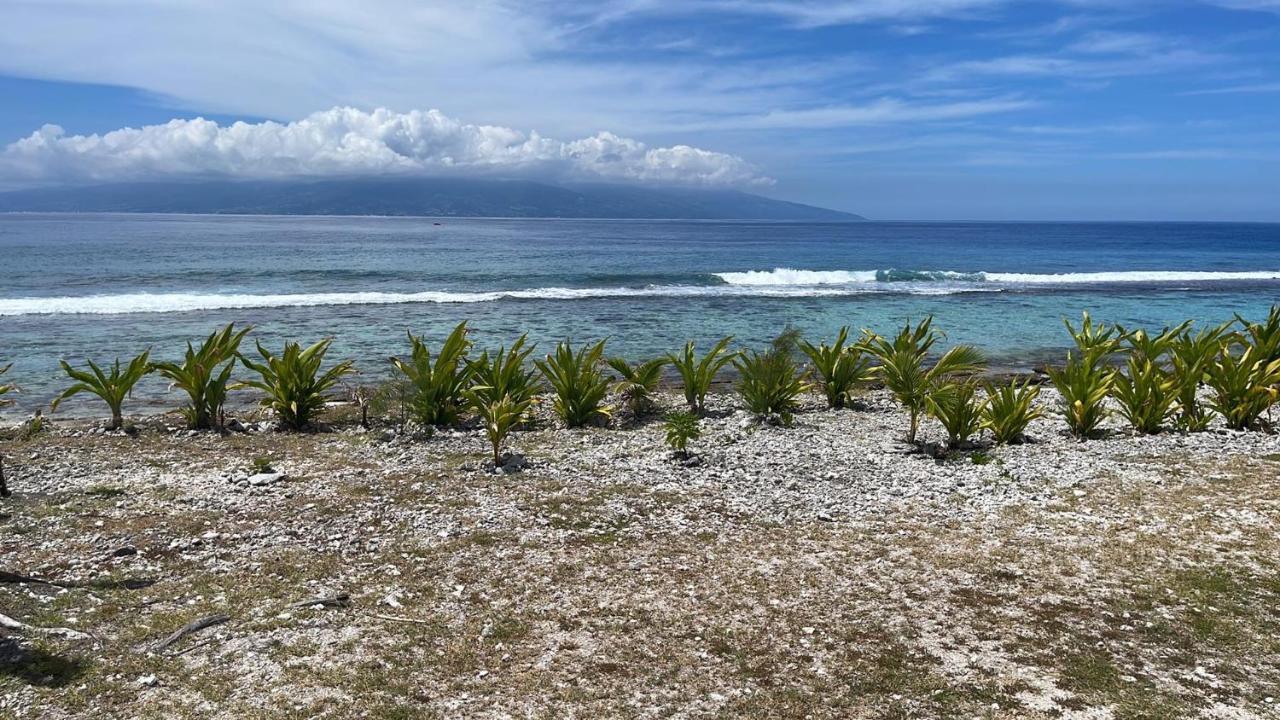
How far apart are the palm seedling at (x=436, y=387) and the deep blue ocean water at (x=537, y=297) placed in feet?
20.3

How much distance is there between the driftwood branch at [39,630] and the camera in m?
4.85

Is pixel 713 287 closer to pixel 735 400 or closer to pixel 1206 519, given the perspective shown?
pixel 735 400

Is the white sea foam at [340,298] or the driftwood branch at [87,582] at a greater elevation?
the white sea foam at [340,298]

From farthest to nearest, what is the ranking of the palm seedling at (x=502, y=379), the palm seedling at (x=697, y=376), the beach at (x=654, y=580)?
1. the palm seedling at (x=697, y=376)
2. the palm seedling at (x=502, y=379)
3. the beach at (x=654, y=580)

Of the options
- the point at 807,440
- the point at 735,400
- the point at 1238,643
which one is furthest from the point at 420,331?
the point at 1238,643

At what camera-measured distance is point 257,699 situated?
431cm

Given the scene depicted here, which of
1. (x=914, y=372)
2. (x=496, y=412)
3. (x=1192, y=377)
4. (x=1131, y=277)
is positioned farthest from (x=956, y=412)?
(x=1131, y=277)

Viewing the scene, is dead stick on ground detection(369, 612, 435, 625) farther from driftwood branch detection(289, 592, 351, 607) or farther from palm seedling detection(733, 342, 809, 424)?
palm seedling detection(733, 342, 809, 424)

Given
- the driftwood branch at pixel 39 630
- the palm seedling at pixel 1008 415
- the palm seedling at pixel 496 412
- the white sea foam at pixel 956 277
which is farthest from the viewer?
the white sea foam at pixel 956 277

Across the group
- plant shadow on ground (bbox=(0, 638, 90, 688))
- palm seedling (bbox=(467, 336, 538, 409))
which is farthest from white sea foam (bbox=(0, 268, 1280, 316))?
plant shadow on ground (bbox=(0, 638, 90, 688))

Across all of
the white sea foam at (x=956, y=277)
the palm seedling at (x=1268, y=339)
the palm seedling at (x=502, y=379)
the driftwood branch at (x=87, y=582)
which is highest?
the white sea foam at (x=956, y=277)

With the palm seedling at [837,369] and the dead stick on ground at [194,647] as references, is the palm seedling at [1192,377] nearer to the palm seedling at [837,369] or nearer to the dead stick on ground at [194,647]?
the palm seedling at [837,369]

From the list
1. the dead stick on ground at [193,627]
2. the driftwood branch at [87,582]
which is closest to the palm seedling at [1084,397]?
the dead stick on ground at [193,627]

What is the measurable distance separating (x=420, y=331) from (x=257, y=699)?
21.0 metres
